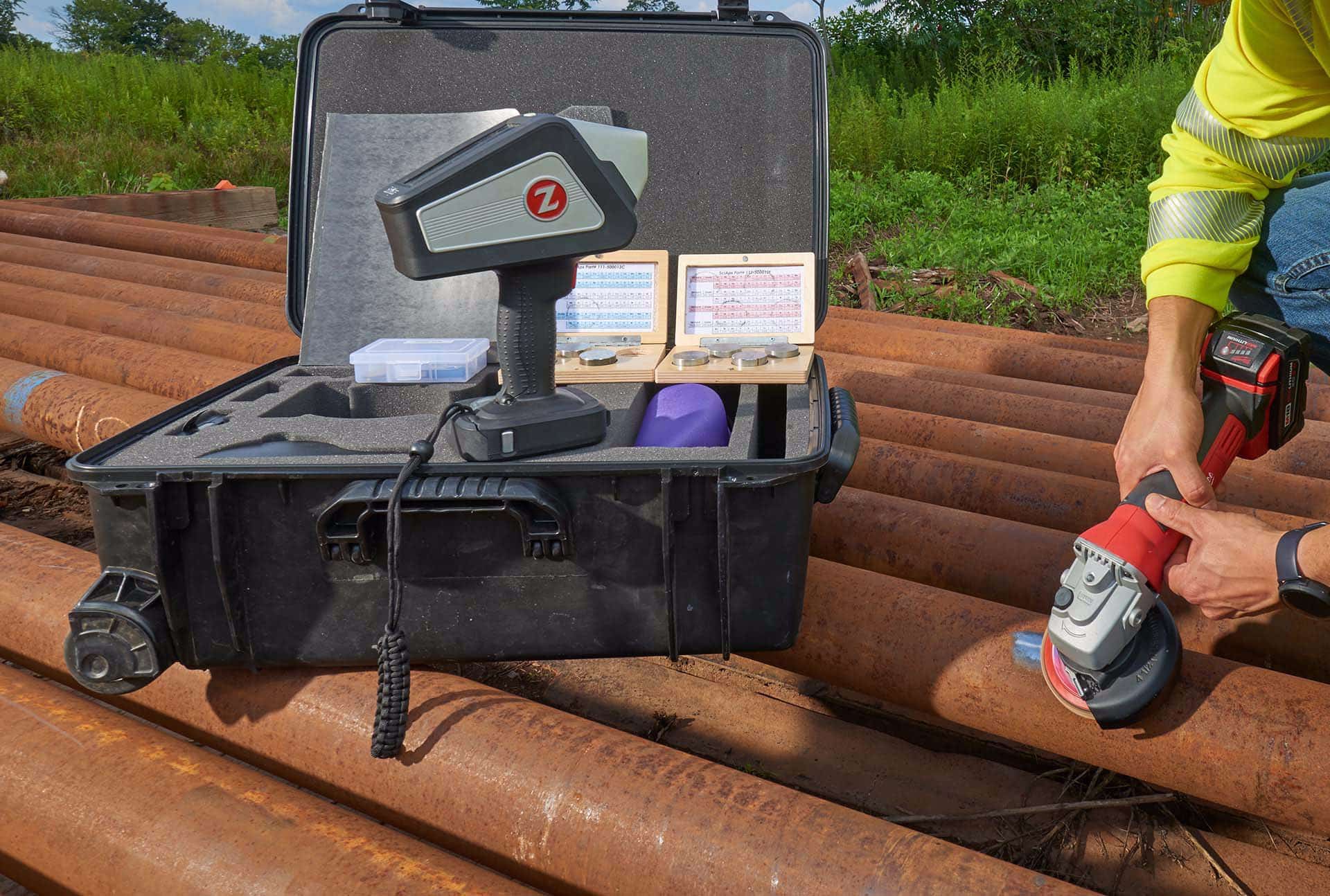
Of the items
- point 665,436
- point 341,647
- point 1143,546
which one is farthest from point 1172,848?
point 341,647

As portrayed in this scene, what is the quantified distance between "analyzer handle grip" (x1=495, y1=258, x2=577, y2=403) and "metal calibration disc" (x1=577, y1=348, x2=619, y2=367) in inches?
15.9

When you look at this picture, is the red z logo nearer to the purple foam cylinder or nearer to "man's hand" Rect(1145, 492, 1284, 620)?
the purple foam cylinder

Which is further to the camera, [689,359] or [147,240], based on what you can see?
[147,240]

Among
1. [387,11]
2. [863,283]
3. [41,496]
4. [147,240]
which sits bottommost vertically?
[41,496]

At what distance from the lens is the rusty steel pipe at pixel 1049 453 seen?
6.15 ft

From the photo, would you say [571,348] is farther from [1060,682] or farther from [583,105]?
[1060,682]

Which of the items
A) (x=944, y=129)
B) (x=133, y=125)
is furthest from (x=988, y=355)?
(x=133, y=125)

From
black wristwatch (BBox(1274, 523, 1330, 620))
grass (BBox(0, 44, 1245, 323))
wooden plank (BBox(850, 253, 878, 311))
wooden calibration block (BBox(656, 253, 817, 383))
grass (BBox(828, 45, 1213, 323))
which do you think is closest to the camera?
black wristwatch (BBox(1274, 523, 1330, 620))

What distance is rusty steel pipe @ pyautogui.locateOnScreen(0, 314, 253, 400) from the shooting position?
2.51 m

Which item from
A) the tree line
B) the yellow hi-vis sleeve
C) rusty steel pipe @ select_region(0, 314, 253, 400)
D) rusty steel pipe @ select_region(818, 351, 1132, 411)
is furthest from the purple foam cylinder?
the tree line

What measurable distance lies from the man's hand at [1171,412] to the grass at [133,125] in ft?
27.0

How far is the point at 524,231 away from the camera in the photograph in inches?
49.6

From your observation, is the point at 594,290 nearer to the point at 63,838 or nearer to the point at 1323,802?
the point at 63,838

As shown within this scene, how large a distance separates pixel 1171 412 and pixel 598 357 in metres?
0.93
